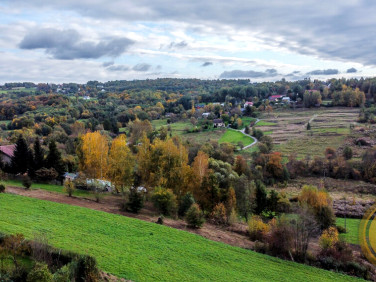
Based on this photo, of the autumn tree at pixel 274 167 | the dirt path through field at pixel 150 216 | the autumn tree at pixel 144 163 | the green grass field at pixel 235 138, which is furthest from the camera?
the green grass field at pixel 235 138

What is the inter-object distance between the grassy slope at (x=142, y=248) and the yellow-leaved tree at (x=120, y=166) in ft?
23.5

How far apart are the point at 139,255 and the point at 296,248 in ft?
35.4

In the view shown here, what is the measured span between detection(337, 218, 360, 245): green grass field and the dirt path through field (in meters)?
9.54

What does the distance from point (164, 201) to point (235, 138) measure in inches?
2059

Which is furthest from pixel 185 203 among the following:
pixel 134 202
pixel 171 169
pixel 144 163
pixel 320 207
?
pixel 320 207

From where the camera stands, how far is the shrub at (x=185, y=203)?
2506 centimetres

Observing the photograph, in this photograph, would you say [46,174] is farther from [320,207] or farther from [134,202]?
[320,207]

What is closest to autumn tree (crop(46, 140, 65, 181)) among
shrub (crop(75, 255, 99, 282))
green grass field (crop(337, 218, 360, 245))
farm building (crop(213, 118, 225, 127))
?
shrub (crop(75, 255, 99, 282))

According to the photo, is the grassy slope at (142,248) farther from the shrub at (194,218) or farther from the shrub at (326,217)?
the shrub at (326,217)

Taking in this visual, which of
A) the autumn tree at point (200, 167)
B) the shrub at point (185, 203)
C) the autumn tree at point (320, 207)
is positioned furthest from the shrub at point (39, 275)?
the autumn tree at point (320, 207)

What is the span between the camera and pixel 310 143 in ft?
217

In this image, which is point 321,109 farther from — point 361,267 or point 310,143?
point 361,267

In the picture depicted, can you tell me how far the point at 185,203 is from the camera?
25.3 meters

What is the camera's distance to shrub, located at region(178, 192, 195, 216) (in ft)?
82.2
